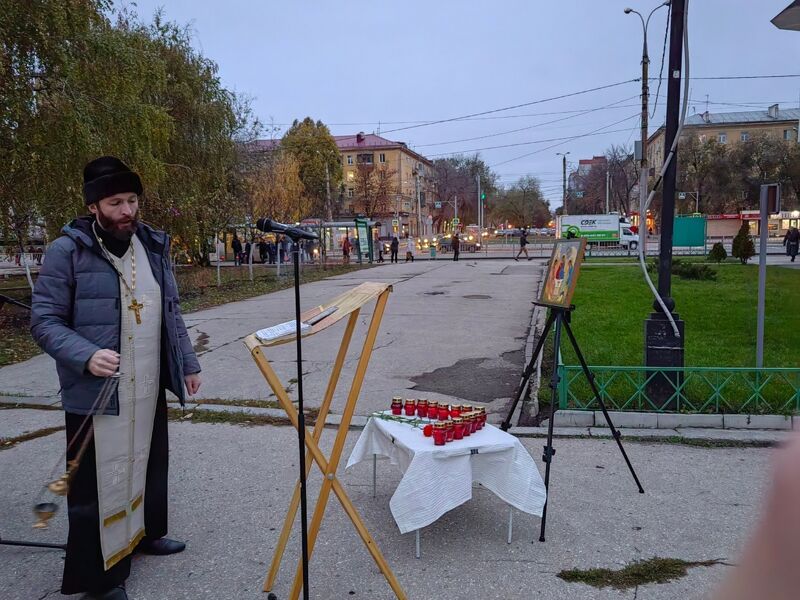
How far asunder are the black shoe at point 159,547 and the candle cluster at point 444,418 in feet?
5.16

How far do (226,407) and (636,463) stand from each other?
4071 millimetres

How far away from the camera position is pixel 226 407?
246 inches

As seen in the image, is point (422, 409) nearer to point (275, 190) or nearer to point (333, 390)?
point (333, 390)

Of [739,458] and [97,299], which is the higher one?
[97,299]

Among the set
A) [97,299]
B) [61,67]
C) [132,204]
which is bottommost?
[97,299]

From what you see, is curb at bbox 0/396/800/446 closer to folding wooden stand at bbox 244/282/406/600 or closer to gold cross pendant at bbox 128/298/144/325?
folding wooden stand at bbox 244/282/406/600

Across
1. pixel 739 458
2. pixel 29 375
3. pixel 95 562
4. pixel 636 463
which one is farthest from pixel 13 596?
pixel 29 375

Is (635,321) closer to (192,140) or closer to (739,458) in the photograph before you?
(739,458)

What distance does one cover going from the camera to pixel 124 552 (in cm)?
304

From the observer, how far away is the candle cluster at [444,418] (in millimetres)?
3521

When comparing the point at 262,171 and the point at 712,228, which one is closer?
the point at 262,171

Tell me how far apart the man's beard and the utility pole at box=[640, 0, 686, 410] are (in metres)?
4.68

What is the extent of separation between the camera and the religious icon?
3.95m

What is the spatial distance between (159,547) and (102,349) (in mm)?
1391
